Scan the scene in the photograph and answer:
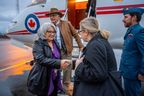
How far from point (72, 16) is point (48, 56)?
16.6 ft

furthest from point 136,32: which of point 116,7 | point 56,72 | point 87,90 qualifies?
point 116,7

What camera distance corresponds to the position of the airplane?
8281 millimetres

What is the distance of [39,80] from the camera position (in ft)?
16.5

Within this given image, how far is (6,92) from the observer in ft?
29.7

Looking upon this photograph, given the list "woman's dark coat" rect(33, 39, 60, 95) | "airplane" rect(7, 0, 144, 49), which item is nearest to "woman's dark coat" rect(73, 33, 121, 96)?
"woman's dark coat" rect(33, 39, 60, 95)

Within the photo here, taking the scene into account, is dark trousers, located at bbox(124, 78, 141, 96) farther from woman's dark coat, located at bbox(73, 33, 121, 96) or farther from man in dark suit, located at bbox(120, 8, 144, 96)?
woman's dark coat, located at bbox(73, 33, 121, 96)

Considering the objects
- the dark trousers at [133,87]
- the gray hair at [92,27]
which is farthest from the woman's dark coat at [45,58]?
the dark trousers at [133,87]

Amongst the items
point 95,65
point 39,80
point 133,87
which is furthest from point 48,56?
point 133,87

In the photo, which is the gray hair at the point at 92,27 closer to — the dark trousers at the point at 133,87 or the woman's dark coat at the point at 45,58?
the woman's dark coat at the point at 45,58

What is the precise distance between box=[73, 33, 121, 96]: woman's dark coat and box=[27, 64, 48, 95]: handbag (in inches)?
37.6

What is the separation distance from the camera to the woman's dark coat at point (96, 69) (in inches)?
157

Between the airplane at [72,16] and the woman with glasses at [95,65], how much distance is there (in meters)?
3.91

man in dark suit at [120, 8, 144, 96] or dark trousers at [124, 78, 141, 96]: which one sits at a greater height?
man in dark suit at [120, 8, 144, 96]

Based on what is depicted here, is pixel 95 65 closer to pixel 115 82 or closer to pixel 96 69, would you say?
pixel 96 69
